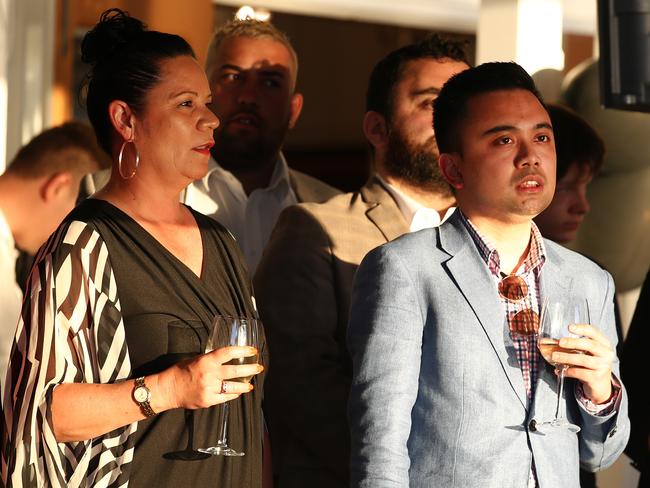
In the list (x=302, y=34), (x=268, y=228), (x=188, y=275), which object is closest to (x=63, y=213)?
(x=268, y=228)

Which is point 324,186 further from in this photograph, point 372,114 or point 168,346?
point 168,346

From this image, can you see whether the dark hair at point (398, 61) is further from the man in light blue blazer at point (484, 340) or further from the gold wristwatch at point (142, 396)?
the gold wristwatch at point (142, 396)

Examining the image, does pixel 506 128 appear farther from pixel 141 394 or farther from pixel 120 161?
pixel 141 394

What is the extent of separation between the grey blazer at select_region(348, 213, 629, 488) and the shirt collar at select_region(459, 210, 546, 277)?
0.09 ft

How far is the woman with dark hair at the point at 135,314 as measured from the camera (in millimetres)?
2432

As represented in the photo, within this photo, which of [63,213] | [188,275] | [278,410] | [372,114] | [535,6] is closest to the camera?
[188,275]

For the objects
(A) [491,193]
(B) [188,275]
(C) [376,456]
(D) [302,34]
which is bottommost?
(C) [376,456]

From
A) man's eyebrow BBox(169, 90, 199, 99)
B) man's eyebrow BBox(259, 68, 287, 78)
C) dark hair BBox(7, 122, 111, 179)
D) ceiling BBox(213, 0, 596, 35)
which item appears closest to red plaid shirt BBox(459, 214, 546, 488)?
man's eyebrow BBox(169, 90, 199, 99)

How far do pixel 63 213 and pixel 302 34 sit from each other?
6.19 meters

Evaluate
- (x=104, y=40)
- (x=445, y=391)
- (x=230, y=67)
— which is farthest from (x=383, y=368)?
(x=230, y=67)

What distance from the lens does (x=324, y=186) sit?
4.16m

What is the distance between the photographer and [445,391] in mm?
2549

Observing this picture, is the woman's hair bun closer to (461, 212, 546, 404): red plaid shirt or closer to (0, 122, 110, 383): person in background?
(461, 212, 546, 404): red plaid shirt

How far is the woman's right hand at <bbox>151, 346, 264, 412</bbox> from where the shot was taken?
7.95ft
